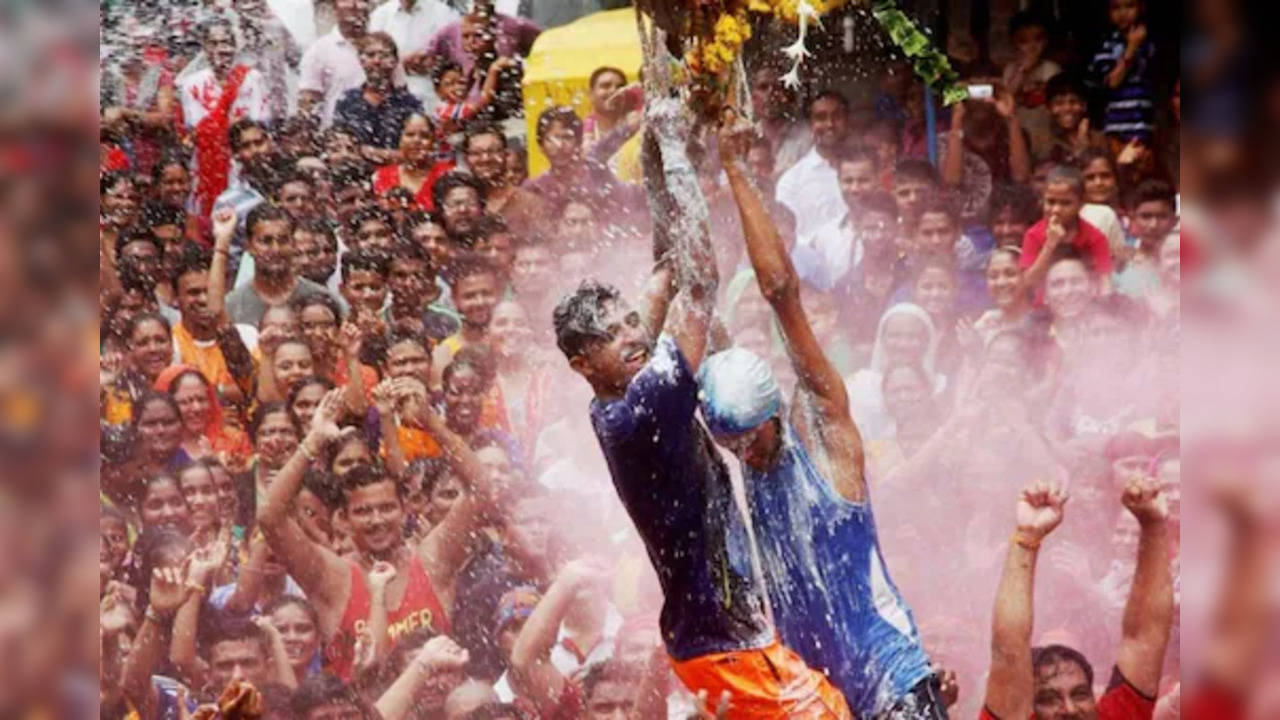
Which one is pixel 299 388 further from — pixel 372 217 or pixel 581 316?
pixel 581 316

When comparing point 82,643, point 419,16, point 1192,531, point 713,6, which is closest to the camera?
point 1192,531

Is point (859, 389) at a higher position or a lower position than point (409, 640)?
higher

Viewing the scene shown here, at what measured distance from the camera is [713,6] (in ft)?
13.0

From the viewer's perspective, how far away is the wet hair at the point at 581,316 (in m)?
4.04

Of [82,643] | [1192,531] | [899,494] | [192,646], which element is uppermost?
[1192,531]

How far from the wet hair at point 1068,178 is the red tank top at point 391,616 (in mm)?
1781

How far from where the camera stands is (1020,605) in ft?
13.2

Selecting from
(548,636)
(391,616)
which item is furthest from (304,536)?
(548,636)

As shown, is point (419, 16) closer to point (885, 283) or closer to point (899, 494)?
point (885, 283)

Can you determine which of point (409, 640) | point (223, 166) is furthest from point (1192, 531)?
point (223, 166)

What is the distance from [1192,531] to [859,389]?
5.83ft

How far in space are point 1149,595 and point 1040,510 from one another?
31cm

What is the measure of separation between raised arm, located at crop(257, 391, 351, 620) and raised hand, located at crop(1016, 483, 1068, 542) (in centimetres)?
167

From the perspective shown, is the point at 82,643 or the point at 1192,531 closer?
the point at 1192,531
